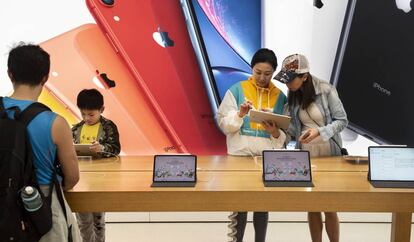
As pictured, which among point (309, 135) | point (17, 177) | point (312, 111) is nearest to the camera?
point (17, 177)

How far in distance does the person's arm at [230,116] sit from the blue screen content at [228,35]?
2.73ft

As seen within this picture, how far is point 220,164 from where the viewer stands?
2297 millimetres

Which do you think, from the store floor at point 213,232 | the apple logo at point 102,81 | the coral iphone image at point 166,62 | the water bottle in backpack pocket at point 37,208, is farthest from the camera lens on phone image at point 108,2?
the water bottle in backpack pocket at point 37,208

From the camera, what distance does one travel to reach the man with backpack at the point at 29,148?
1438 mm

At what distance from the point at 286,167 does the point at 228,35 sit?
5.06ft

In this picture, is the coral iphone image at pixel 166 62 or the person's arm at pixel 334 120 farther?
the coral iphone image at pixel 166 62

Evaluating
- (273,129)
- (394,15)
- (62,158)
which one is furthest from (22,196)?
(394,15)

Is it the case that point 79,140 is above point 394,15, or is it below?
below

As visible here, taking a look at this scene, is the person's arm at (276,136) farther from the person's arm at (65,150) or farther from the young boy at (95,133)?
the person's arm at (65,150)

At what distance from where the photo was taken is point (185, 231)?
3326 millimetres

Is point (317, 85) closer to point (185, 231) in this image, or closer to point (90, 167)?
point (90, 167)

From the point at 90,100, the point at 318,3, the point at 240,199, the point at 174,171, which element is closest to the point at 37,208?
the point at 174,171

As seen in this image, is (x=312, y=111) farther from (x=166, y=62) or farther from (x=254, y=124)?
(x=166, y=62)

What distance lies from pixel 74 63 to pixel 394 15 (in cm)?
226
